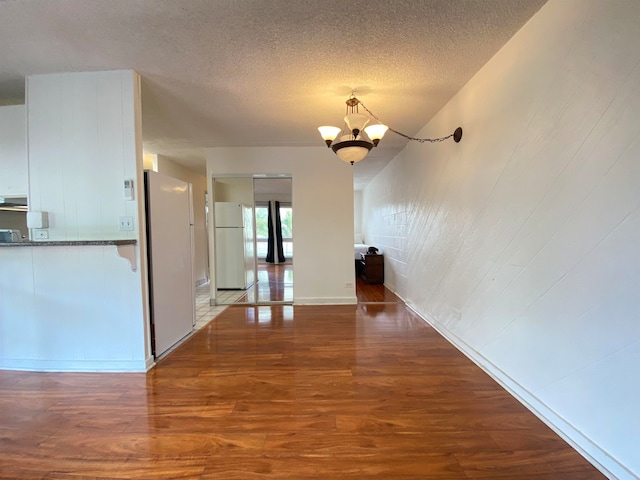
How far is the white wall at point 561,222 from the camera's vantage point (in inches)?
47.8

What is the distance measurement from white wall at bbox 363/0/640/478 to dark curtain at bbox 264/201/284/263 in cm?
637

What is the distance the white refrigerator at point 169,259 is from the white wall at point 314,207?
1477 mm

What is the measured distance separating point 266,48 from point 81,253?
231 cm

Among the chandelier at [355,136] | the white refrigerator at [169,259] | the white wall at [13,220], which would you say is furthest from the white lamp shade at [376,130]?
the white wall at [13,220]

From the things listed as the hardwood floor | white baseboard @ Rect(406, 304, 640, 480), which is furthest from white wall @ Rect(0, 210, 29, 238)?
white baseboard @ Rect(406, 304, 640, 480)

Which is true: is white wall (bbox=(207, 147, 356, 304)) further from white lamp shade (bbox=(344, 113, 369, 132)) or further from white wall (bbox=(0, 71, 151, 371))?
white wall (bbox=(0, 71, 151, 371))

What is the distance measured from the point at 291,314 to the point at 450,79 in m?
3.38

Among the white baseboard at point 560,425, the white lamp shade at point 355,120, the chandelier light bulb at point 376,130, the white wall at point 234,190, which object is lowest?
the white baseboard at point 560,425

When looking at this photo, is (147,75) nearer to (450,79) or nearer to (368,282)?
(450,79)

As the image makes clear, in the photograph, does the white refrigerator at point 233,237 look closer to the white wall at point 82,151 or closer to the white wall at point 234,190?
the white wall at point 234,190

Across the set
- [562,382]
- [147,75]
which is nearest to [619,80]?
[562,382]

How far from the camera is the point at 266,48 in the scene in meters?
1.97

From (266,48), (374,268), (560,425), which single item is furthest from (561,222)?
(374,268)

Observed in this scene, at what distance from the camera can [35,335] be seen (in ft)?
7.45
